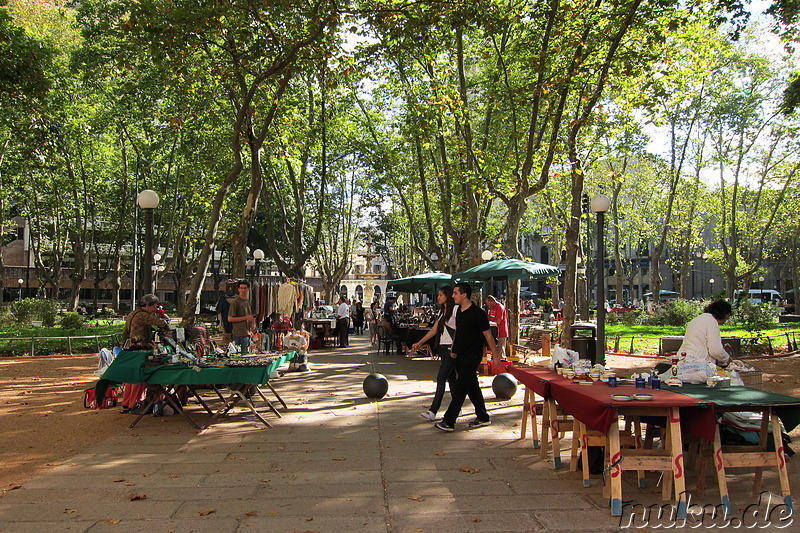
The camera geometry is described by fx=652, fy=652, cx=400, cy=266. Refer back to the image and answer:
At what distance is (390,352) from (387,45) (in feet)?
34.9

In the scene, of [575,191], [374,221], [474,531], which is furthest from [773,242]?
[474,531]

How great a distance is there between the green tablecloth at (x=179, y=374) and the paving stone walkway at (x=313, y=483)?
0.63 m

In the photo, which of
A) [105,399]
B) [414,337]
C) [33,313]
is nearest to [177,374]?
→ [105,399]

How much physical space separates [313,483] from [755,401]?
3.58 meters

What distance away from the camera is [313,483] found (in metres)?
5.66

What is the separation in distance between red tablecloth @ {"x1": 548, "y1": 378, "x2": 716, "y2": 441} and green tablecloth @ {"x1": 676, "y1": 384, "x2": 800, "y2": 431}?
0.12 meters

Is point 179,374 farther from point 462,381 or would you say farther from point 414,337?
point 414,337

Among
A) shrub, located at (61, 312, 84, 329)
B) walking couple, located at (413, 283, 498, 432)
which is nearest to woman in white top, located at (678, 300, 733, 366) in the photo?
walking couple, located at (413, 283, 498, 432)

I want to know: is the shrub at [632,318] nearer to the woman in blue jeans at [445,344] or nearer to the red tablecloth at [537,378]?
the woman in blue jeans at [445,344]

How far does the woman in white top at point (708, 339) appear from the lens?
6180 millimetres

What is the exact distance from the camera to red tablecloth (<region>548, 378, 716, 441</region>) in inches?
185

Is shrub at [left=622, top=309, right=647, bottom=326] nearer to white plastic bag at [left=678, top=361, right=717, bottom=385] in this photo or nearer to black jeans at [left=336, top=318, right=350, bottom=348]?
black jeans at [left=336, top=318, right=350, bottom=348]

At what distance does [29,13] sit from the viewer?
72.3ft

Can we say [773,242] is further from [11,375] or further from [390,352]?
[11,375]
